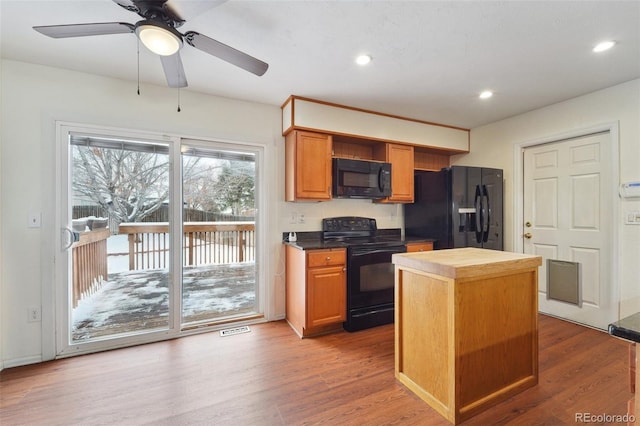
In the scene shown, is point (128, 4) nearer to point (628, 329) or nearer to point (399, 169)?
point (628, 329)

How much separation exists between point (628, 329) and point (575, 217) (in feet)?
9.65

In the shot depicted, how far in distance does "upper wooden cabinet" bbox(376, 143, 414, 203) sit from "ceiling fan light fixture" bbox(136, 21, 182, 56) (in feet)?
8.42

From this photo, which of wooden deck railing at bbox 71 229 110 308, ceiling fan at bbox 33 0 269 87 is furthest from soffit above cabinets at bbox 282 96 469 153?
wooden deck railing at bbox 71 229 110 308

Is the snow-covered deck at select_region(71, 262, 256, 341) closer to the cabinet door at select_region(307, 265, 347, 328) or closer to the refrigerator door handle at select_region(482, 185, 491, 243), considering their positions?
the cabinet door at select_region(307, 265, 347, 328)

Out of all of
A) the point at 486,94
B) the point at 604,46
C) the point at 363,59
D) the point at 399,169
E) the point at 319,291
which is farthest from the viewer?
the point at 399,169

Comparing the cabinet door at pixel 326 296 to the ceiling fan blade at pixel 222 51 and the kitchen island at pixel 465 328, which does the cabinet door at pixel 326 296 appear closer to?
the kitchen island at pixel 465 328

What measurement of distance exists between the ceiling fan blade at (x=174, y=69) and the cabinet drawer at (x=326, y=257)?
1827 millimetres

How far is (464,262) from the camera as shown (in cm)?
161

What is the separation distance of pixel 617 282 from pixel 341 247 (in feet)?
8.99

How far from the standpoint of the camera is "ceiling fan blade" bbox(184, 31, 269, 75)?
5.08ft

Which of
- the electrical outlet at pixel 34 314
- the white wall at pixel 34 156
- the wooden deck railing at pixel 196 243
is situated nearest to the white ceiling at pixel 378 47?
the white wall at pixel 34 156

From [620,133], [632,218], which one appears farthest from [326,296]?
[620,133]

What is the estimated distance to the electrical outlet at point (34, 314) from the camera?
224cm

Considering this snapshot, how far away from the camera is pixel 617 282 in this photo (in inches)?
103
